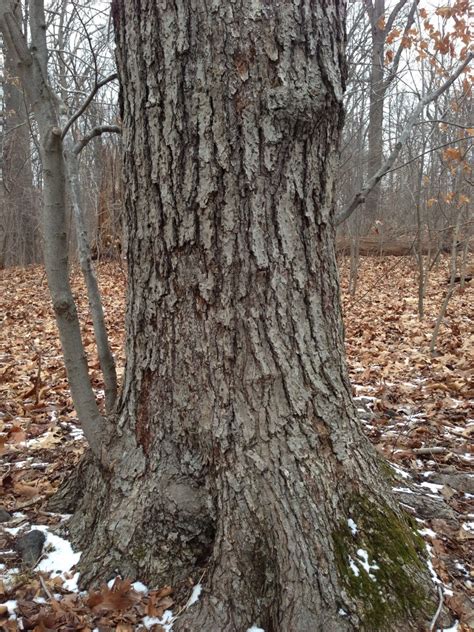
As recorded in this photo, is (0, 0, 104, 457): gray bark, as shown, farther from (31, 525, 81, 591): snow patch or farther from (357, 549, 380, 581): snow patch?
(357, 549, 380, 581): snow patch

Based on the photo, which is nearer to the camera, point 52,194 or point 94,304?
point 52,194

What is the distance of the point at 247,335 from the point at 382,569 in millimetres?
940

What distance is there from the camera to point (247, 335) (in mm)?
1729

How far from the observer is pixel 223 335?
1.74 metres

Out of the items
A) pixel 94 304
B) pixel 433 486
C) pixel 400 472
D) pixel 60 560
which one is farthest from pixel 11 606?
pixel 433 486

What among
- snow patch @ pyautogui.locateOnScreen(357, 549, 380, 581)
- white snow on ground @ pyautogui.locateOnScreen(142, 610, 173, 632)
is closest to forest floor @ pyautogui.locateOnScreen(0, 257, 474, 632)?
white snow on ground @ pyautogui.locateOnScreen(142, 610, 173, 632)

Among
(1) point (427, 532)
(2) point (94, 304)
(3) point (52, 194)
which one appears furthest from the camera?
(2) point (94, 304)

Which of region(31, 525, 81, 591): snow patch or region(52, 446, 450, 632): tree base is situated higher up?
region(52, 446, 450, 632): tree base

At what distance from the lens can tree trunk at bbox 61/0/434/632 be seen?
1647 millimetres

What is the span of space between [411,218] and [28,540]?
14370 millimetres

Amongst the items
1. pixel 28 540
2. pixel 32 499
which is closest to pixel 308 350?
pixel 28 540

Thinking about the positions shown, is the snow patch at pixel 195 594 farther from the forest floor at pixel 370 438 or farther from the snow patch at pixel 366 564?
the snow patch at pixel 366 564

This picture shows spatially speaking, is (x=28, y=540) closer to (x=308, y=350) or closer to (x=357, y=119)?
(x=308, y=350)

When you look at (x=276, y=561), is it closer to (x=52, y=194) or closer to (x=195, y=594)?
(x=195, y=594)
